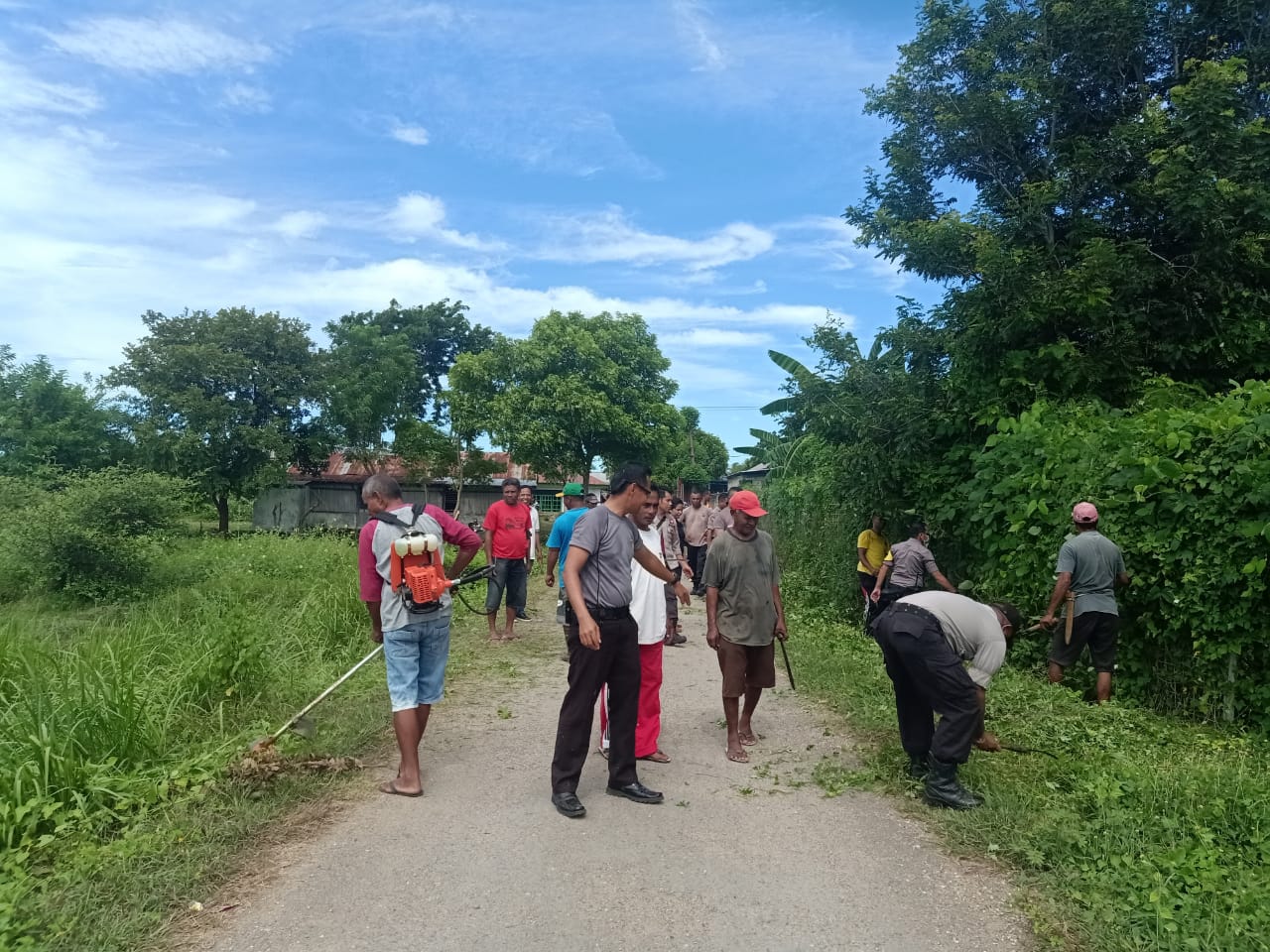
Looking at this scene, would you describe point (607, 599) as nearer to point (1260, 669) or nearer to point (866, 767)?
point (866, 767)

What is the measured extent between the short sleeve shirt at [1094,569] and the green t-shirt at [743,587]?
2598mm

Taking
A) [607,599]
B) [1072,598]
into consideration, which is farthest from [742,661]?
[1072,598]

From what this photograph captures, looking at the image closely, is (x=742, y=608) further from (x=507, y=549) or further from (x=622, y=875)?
(x=507, y=549)

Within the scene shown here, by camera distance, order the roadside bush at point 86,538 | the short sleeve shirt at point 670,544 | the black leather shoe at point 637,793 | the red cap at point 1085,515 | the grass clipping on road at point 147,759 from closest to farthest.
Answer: the grass clipping on road at point 147,759 < the black leather shoe at point 637,793 < the red cap at point 1085,515 < the short sleeve shirt at point 670,544 < the roadside bush at point 86,538

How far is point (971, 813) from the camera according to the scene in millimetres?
4434

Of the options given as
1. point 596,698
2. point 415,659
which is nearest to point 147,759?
point 415,659

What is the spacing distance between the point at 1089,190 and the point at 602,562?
8.22m

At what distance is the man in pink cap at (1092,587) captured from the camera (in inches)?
257

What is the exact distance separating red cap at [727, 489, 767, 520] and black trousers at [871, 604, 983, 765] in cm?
107

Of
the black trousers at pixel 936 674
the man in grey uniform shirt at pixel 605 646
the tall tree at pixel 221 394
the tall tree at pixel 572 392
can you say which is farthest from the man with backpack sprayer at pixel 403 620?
the tall tree at pixel 221 394

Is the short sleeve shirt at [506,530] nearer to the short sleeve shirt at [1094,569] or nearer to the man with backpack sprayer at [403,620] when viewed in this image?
the man with backpack sprayer at [403,620]

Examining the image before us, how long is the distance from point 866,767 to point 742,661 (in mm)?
986

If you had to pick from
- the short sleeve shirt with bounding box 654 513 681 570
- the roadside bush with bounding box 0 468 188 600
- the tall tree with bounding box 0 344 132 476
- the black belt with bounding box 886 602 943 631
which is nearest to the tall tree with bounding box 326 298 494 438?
the tall tree with bounding box 0 344 132 476

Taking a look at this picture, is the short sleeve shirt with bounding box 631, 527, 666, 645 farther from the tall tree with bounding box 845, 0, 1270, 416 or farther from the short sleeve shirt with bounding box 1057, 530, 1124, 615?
the tall tree with bounding box 845, 0, 1270, 416
